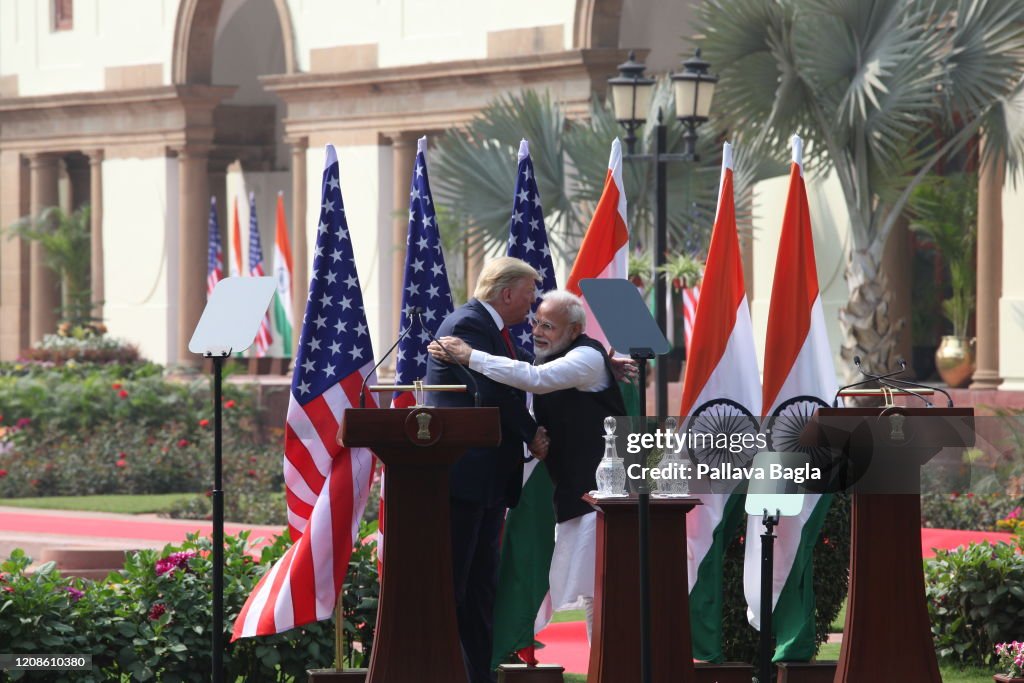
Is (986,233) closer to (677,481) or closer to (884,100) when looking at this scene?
(884,100)

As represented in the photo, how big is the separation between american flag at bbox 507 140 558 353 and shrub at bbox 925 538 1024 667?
2854 mm

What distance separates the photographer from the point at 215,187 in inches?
1400

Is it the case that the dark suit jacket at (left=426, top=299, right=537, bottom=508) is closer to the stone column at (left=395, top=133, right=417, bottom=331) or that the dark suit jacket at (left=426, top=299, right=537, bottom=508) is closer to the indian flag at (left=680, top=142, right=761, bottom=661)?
the indian flag at (left=680, top=142, right=761, bottom=661)

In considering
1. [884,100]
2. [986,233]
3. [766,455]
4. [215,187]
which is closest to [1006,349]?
[986,233]

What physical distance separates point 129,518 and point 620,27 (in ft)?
36.0

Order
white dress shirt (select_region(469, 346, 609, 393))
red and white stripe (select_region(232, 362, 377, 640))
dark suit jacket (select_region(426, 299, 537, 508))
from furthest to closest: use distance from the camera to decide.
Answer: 1. red and white stripe (select_region(232, 362, 377, 640))
2. dark suit jacket (select_region(426, 299, 537, 508))
3. white dress shirt (select_region(469, 346, 609, 393))

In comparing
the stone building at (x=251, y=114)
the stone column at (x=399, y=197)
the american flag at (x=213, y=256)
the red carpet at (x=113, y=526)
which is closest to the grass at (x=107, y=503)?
the red carpet at (x=113, y=526)

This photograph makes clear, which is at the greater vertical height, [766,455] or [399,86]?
[399,86]

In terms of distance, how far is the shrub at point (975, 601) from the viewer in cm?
1034

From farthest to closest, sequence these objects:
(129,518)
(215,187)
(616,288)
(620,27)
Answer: (215,187) < (620,27) < (129,518) < (616,288)

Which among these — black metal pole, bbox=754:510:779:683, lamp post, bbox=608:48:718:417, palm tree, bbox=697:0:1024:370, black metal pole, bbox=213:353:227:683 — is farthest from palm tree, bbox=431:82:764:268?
black metal pole, bbox=754:510:779:683

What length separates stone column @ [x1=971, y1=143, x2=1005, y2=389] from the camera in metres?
20.6

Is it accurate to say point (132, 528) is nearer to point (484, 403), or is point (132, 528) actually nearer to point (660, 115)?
point (660, 115)

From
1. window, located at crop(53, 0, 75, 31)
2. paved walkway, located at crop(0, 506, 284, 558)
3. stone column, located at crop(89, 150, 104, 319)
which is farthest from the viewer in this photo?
window, located at crop(53, 0, 75, 31)
